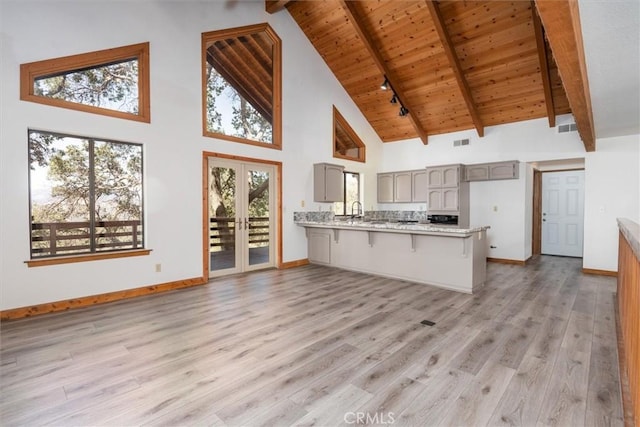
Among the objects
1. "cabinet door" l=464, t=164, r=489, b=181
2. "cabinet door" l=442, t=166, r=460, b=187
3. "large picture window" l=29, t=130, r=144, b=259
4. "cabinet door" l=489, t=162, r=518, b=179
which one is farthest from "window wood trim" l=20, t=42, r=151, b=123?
"cabinet door" l=489, t=162, r=518, b=179

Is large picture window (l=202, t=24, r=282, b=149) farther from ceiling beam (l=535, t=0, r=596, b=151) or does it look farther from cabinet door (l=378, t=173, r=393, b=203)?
ceiling beam (l=535, t=0, r=596, b=151)

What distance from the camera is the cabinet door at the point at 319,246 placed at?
6.08 m

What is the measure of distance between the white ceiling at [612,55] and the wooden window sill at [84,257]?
4.97 meters

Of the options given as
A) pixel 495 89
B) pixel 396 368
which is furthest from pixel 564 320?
pixel 495 89

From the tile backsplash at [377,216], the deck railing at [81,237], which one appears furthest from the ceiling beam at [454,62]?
the deck railing at [81,237]

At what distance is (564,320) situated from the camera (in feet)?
10.8

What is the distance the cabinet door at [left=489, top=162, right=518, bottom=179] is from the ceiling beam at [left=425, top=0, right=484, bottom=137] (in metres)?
0.78

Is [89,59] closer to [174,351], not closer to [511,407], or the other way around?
[174,351]

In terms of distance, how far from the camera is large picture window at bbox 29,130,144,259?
3.58 metres

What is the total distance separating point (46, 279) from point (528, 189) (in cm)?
810

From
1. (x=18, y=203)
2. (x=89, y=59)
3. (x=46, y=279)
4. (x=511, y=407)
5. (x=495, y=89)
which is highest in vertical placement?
(x=495, y=89)

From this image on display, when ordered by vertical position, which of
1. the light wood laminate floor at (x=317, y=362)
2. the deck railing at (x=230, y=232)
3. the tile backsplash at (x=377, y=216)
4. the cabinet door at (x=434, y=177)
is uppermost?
the cabinet door at (x=434, y=177)

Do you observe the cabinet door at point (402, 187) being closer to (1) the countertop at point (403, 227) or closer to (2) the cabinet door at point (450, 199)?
(2) the cabinet door at point (450, 199)

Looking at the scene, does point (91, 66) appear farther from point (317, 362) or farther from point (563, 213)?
point (563, 213)
